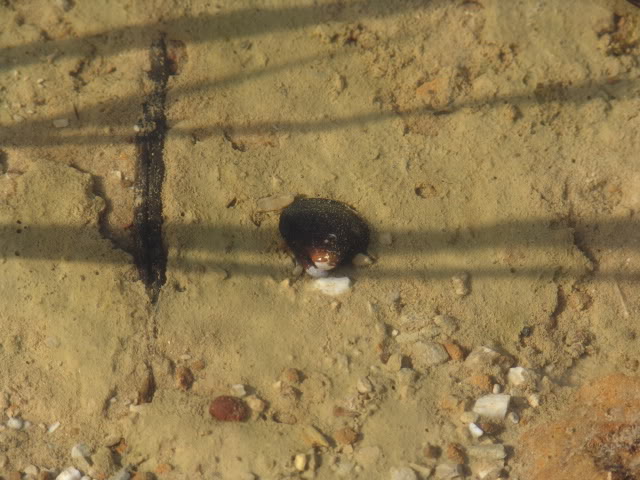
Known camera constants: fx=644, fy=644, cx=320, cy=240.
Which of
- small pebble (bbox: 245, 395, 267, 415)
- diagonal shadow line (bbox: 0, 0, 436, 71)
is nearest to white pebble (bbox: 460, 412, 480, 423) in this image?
small pebble (bbox: 245, 395, 267, 415)

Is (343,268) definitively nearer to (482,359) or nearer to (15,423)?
(482,359)

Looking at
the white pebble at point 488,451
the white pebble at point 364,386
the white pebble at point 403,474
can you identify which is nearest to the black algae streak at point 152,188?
the white pebble at point 364,386

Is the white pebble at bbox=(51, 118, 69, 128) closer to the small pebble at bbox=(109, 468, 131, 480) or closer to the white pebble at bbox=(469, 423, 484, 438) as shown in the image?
the small pebble at bbox=(109, 468, 131, 480)

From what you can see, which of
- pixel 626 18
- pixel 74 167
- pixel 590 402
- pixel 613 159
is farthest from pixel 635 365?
pixel 74 167

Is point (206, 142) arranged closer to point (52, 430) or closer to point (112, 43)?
point (112, 43)

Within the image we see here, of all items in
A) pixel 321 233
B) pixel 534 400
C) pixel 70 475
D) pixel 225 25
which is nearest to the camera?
pixel 70 475

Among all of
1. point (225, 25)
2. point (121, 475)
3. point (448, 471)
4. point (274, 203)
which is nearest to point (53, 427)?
point (121, 475)
